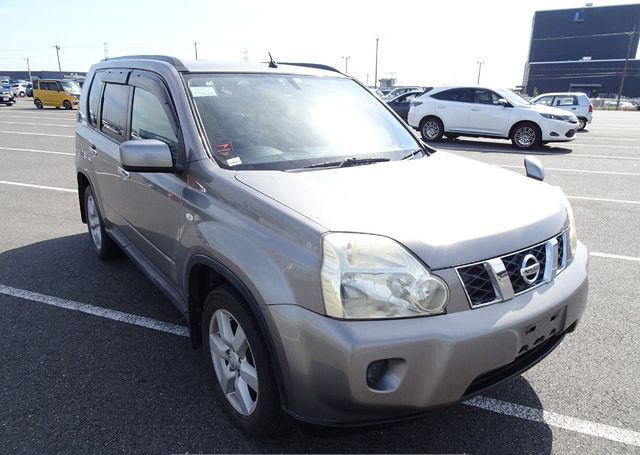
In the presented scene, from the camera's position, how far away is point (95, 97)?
14.3ft

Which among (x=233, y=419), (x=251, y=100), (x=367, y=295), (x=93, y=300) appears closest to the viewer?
(x=367, y=295)

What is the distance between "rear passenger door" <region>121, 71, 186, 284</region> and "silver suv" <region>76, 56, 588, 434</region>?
17 mm

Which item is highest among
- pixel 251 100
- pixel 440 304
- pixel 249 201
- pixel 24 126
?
pixel 251 100

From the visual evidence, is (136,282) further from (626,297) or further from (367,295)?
(626,297)

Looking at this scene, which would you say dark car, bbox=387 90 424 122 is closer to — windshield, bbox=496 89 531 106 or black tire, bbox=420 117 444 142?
black tire, bbox=420 117 444 142

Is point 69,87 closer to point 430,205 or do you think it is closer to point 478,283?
point 430,205

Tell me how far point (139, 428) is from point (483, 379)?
5.62 feet

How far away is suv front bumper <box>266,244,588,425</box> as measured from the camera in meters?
1.69

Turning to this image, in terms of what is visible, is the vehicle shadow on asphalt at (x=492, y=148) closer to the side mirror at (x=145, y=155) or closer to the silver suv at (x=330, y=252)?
the silver suv at (x=330, y=252)

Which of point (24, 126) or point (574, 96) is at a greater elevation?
point (574, 96)

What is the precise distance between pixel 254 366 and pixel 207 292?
61cm

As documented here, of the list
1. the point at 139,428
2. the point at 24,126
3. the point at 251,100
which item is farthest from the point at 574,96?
the point at 24,126

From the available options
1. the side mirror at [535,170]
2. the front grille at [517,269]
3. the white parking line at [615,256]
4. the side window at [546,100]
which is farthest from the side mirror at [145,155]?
the side window at [546,100]

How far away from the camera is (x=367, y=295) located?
1750 mm
